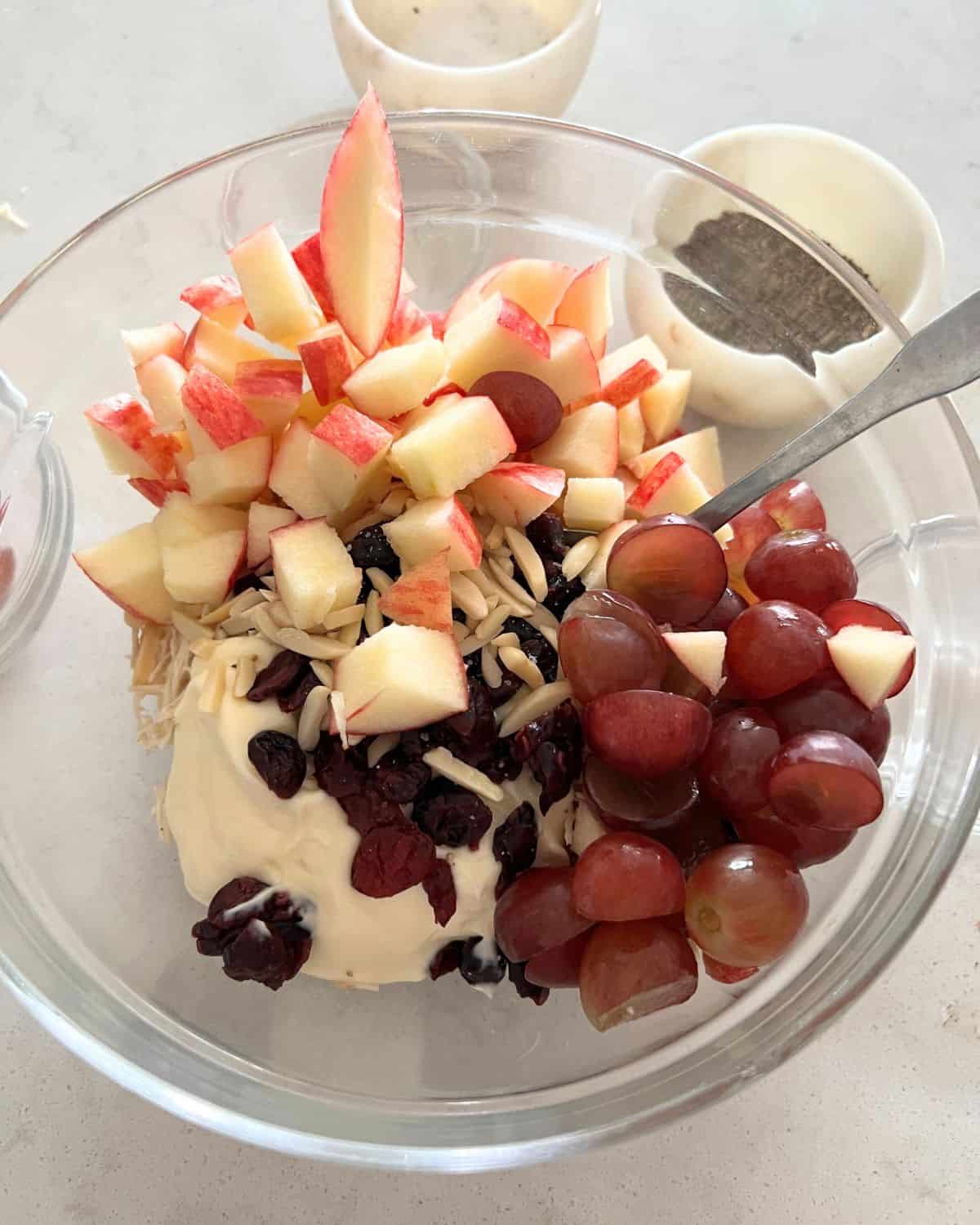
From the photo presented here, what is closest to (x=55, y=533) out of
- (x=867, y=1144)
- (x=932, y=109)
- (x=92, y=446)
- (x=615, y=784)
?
(x=92, y=446)

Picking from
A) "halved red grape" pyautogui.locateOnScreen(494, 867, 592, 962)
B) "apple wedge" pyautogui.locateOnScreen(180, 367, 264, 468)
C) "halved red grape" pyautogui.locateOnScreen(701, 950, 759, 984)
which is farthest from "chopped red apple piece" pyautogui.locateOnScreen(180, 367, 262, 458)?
"halved red grape" pyautogui.locateOnScreen(701, 950, 759, 984)

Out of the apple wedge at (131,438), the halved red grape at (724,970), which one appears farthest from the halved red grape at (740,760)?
the apple wedge at (131,438)

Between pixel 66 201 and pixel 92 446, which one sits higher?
pixel 66 201

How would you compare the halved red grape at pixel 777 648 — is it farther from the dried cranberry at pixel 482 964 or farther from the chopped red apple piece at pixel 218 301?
Answer: the chopped red apple piece at pixel 218 301

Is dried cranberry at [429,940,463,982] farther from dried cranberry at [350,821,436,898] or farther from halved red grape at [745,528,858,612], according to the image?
halved red grape at [745,528,858,612]

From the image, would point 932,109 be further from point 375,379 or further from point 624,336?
point 375,379

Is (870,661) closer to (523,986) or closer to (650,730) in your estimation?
(650,730)

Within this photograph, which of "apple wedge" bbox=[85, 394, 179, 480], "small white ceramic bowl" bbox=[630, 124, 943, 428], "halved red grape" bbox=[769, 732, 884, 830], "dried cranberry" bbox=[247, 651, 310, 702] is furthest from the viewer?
"small white ceramic bowl" bbox=[630, 124, 943, 428]
